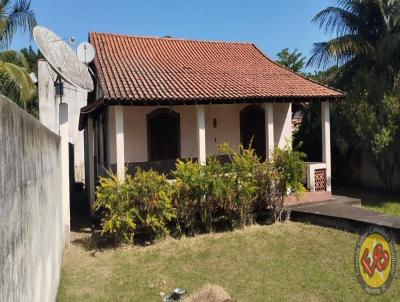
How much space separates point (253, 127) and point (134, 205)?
6.05 metres

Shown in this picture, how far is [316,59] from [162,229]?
31.4 ft

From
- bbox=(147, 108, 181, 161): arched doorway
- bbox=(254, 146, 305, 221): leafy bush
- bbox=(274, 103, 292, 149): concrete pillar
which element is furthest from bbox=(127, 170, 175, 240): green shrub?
bbox=(274, 103, 292, 149): concrete pillar

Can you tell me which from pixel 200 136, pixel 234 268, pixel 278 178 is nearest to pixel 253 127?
pixel 200 136

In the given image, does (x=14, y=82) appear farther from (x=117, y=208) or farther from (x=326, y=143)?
(x=326, y=143)

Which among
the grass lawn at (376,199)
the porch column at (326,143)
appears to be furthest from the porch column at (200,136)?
the grass lawn at (376,199)

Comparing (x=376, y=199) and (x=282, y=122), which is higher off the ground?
(x=282, y=122)

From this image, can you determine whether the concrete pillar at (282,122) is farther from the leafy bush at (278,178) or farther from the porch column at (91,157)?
the porch column at (91,157)

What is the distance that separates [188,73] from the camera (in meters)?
12.9

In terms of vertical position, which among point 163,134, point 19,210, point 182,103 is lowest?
point 19,210

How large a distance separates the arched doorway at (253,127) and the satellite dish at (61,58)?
5.49 m

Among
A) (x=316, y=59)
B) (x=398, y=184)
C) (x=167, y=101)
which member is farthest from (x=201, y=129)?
(x=398, y=184)

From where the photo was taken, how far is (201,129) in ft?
Answer: 35.8

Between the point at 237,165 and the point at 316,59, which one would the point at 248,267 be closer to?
the point at 237,165

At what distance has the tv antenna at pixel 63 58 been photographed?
340 inches
